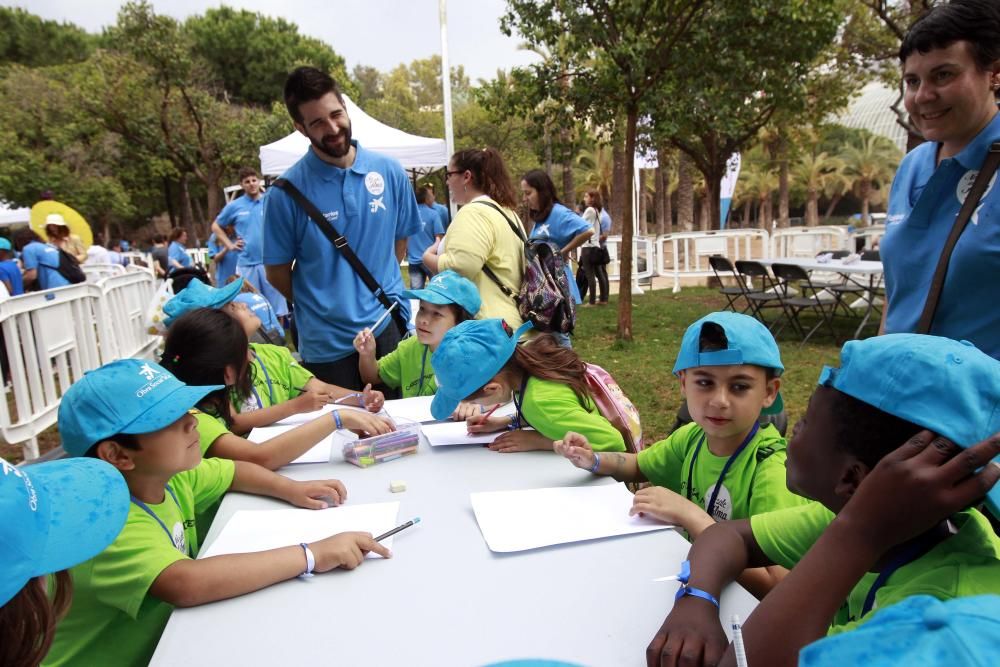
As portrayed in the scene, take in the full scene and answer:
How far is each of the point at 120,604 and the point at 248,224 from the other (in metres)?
5.73

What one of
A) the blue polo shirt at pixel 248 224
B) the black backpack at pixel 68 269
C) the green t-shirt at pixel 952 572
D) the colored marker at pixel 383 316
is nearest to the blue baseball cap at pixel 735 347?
the green t-shirt at pixel 952 572

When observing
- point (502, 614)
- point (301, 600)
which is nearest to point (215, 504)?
point (301, 600)

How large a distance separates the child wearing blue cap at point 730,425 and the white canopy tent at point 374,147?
707 centimetres

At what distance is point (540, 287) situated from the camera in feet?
10.3

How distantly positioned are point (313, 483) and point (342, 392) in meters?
1.08

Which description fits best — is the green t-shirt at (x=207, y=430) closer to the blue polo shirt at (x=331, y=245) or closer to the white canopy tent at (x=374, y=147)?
the blue polo shirt at (x=331, y=245)

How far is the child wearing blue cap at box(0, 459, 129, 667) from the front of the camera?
88cm

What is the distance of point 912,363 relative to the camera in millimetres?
823

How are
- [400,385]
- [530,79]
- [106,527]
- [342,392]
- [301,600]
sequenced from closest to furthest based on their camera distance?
→ [106,527], [301,600], [342,392], [400,385], [530,79]

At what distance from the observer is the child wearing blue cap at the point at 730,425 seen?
155cm

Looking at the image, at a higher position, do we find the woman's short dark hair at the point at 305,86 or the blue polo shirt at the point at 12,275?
the woman's short dark hair at the point at 305,86

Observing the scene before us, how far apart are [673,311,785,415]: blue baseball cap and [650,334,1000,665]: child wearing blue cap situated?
1.78 ft

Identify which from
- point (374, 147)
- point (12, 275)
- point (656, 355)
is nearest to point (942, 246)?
point (656, 355)

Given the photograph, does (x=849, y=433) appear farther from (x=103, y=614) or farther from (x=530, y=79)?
(x=530, y=79)
